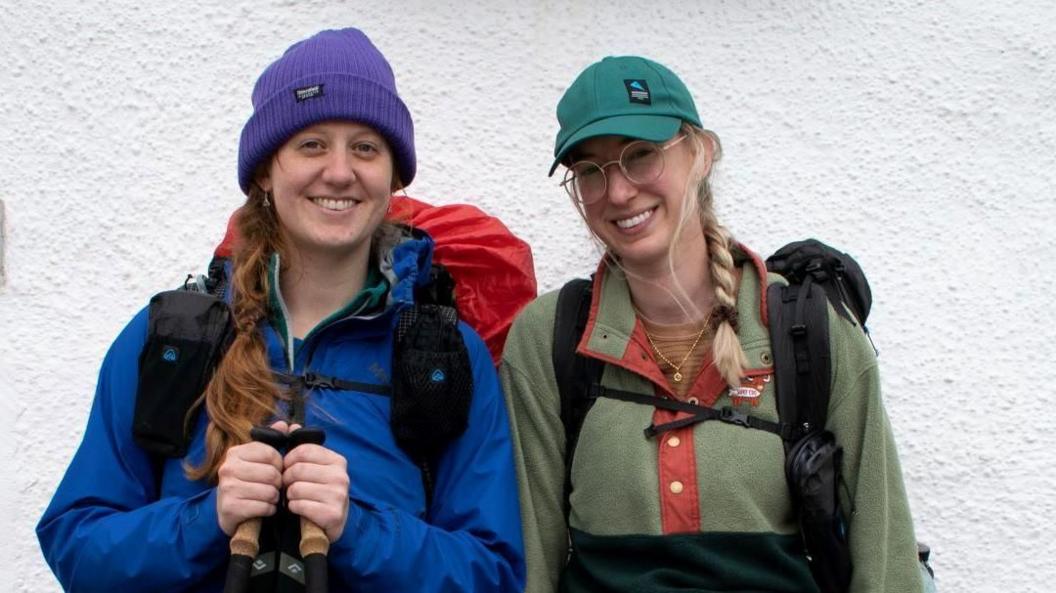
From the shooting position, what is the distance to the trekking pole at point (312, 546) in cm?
175

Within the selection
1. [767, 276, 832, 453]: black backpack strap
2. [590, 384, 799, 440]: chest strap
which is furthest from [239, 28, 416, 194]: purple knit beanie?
[767, 276, 832, 453]: black backpack strap

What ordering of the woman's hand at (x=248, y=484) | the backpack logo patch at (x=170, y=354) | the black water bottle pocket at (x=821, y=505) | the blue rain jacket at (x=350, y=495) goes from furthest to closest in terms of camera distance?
the black water bottle pocket at (x=821, y=505)
the backpack logo patch at (x=170, y=354)
the blue rain jacket at (x=350, y=495)
the woman's hand at (x=248, y=484)

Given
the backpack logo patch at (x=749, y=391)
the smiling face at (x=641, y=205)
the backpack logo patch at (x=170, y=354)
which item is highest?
the smiling face at (x=641, y=205)

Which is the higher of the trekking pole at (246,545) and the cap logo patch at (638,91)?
the cap logo patch at (638,91)

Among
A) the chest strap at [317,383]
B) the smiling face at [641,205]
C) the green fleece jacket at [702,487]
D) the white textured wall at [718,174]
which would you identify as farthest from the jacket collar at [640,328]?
the white textured wall at [718,174]

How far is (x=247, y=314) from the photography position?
2166mm

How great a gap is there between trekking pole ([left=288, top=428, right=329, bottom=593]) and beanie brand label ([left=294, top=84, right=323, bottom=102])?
2.38 ft

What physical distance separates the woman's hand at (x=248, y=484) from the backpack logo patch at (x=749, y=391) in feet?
3.22

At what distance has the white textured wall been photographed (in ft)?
9.91

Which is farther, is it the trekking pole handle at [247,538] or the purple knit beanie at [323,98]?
the purple knit beanie at [323,98]

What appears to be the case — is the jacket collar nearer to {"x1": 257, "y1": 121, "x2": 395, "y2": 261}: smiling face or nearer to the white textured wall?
{"x1": 257, "y1": 121, "x2": 395, "y2": 261}: smiling face

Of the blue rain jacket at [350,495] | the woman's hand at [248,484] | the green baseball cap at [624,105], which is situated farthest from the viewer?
the green baseball cap at [624,105]

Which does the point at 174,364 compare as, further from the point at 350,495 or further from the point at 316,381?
the point at 350,495

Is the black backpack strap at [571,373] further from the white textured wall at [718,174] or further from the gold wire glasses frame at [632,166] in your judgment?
the white textured wall at [718,174]
